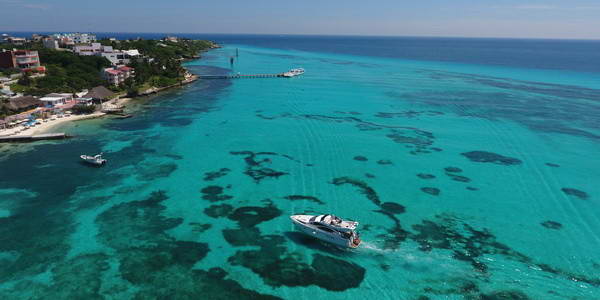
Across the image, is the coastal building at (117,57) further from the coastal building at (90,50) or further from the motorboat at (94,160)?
the motorboat at (94,160)

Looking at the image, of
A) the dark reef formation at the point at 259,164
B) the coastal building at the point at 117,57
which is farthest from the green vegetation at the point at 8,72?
the dark reef formation at the point at 259,164

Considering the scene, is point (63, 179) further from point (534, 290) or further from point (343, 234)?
point (534, 290)

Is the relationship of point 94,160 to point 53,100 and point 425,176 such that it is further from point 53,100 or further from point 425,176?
point 425,176

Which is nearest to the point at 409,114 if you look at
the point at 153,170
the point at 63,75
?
the point at 153,170

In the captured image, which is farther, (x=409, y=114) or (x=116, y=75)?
(x=116, y=75)

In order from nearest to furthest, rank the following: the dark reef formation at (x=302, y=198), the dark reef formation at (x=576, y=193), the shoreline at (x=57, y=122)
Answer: the dark reef formation at (x=302, y=198) → the dark reef formation at (x=576, y=193) → the shoreline at (x=57, y=122)

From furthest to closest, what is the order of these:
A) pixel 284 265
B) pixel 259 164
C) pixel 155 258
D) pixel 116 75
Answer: pixel 116 75, pixel 259 164, pixel 155 258, pixel 284 265
